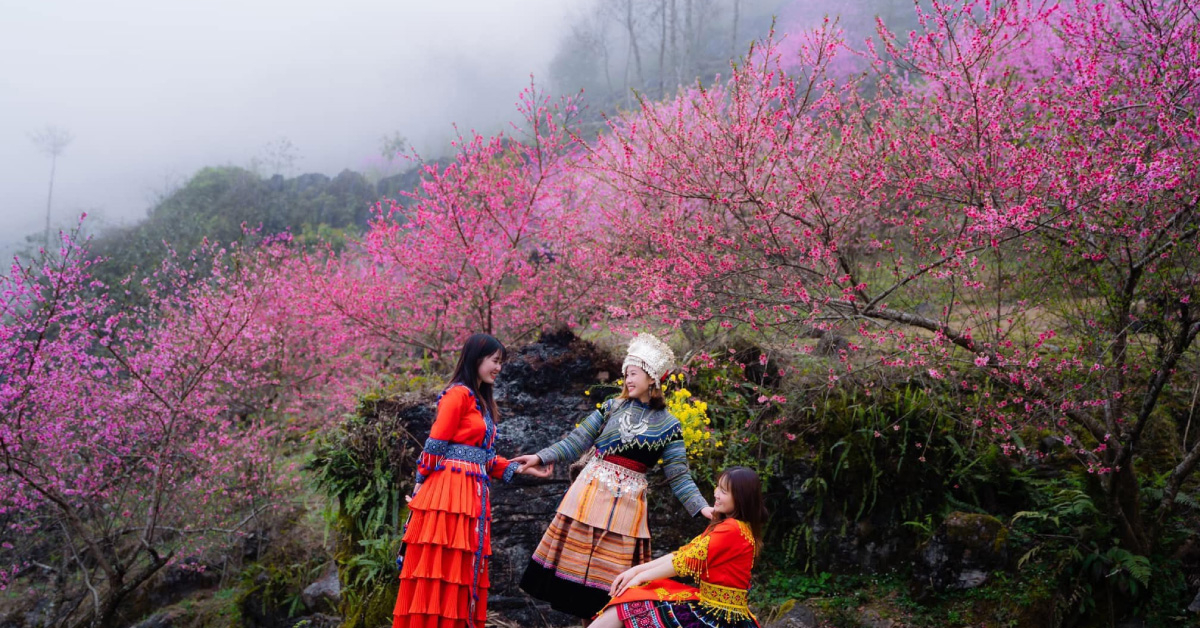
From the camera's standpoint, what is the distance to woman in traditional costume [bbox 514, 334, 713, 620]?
3.38 meters

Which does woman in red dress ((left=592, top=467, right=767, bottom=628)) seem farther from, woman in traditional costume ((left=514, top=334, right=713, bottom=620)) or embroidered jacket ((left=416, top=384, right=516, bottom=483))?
embroidered jacket ((left=416, top=384, right=516, bottom=483))

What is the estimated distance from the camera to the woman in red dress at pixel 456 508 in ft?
11.3

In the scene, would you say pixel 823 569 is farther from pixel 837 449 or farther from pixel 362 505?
pixel 362 505

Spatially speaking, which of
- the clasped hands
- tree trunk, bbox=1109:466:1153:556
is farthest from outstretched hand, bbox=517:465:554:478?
tree trunk, bbox=1109:466:1153:556

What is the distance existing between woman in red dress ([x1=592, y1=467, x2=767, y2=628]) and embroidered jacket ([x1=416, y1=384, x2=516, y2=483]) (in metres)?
1.17

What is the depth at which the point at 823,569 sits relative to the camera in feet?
16.3

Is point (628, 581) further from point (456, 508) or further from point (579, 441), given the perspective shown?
point (456, 508)

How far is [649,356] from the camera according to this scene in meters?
3.61

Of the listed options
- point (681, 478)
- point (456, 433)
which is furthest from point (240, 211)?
point (681, 478)

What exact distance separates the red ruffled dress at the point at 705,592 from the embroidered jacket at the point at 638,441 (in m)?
0.53

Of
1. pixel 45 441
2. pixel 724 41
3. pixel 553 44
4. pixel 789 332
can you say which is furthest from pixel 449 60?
pixel 789 332

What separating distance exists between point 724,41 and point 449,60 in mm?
15396

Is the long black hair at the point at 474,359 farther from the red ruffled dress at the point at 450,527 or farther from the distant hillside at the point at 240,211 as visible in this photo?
the distant hillside at the point at 240,211

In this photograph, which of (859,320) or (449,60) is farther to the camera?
(449,60)
